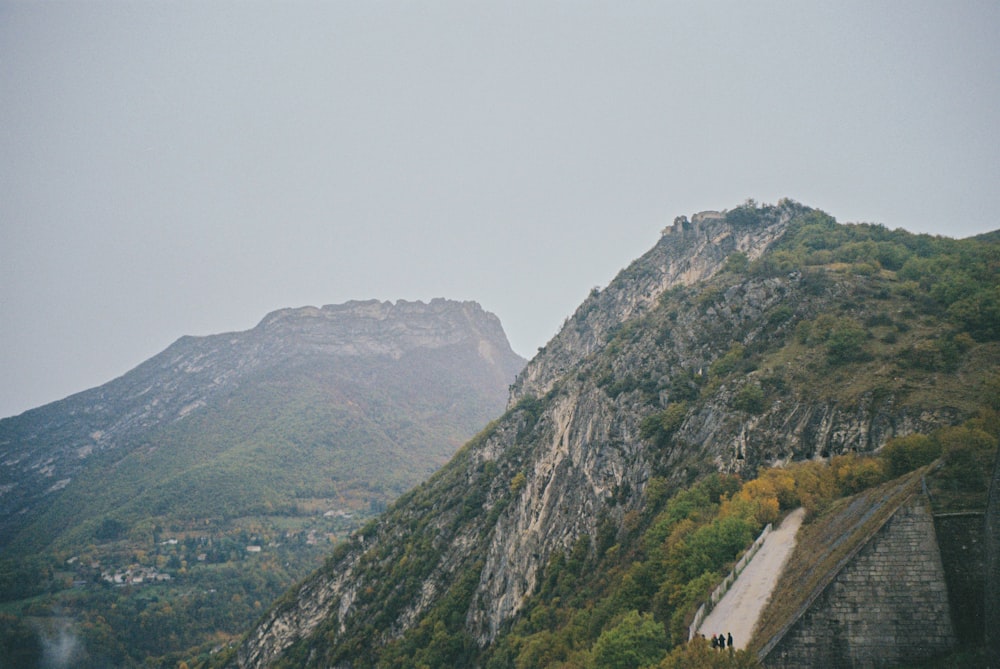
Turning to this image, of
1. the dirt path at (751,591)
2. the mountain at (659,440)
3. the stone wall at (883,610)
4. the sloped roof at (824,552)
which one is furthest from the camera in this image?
the mountain at (659,440)

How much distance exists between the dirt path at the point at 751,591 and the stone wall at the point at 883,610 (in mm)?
3351

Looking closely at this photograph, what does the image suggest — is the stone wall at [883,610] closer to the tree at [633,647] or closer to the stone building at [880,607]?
the stone building at [880,607]

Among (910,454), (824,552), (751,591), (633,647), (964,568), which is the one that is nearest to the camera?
(964,568)

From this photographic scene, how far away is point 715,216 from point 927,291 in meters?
54.1

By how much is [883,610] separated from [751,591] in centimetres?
671

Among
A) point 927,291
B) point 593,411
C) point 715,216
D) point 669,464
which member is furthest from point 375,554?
point 715,216

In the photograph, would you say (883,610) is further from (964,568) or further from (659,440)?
(659,440)

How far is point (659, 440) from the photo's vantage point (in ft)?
144

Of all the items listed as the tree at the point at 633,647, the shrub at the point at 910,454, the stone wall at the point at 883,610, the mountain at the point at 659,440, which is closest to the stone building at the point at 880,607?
the stone wall at the point at 883,610

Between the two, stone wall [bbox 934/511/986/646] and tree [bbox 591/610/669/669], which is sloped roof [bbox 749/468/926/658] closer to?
stone wall [bbox 934/511/986/646]

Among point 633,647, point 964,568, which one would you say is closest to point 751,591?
point 633,647

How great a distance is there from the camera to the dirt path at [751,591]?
701 inches

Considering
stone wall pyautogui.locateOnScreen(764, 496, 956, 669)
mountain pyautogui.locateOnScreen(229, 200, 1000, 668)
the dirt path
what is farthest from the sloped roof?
mountain pyautogui.locateOnScreen(229, 200, 1000, 668)

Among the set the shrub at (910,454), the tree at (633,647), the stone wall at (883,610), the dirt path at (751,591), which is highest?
the shrub at (910,454)
